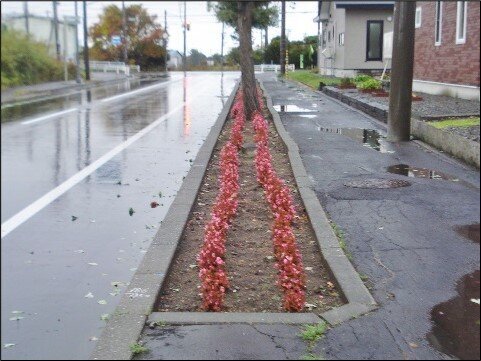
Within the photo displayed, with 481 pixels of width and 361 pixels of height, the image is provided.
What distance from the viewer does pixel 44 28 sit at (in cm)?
171

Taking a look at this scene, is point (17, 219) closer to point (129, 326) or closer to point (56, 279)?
point (56, 279)

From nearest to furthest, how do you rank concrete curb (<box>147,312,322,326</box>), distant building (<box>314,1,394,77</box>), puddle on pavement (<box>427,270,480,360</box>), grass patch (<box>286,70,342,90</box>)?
puddle on pavement (<box>427,270,480,360</box>)
concrete curb (<box>147,312,322,326</box>)
grass patch (<box>286,70,342,90</box>)
distant building (<box>314,1,394,77</box>)

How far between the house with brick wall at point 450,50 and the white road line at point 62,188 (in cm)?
154

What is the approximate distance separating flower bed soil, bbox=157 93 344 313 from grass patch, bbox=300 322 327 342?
50cm

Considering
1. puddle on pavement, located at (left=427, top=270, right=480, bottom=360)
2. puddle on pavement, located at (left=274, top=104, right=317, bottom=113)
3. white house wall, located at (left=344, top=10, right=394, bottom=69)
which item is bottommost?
puddle on pavement, located at (left=274, top=104, right=317, bottom=113)

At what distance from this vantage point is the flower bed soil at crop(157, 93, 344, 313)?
4730 mm

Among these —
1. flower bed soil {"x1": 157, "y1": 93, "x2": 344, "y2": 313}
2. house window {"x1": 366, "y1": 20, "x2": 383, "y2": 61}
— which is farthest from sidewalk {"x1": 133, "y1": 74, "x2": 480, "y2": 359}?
house window {"x1": 366, "y1": 20, "x2": 383, "y2": 61}

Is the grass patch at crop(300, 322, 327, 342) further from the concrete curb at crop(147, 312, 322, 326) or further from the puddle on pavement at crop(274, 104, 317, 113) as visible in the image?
the puddle on pavement at crop(274, 104, 317, 113)

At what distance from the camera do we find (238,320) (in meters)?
4.16

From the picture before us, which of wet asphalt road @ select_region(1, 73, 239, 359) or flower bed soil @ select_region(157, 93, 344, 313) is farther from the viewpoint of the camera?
flower bed soil @ select_region(157, 93, 344, 313)

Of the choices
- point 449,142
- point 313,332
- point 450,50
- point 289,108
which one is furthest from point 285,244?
point 289,108

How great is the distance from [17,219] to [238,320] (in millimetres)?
2943

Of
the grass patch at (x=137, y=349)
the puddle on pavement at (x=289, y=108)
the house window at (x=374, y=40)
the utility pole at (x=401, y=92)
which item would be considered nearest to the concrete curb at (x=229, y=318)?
the grass patch at (x=137, y=349)

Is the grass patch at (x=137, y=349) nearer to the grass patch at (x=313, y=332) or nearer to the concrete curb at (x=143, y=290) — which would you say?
the concrete curb at (x=143, y=290)
